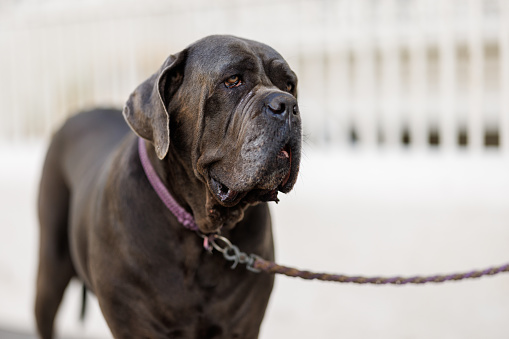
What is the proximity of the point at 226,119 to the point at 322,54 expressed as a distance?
10.0ft

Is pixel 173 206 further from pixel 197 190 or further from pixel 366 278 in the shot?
pixel 366 278

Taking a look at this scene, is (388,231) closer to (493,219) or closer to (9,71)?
(493,219)

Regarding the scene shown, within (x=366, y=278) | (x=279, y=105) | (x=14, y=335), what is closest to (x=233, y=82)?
(x=279, y=105)

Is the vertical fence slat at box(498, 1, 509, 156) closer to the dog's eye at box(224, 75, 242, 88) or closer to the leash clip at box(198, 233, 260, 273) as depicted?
the leash clip at box(198, 233, 260, 273)

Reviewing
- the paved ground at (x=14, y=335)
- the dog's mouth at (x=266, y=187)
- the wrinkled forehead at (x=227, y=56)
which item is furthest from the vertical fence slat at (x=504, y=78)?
the paved ground at (x=14, y=335)

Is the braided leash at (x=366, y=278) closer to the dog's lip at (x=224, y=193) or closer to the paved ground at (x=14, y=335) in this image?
the dog's lip at (x=224, y=193)

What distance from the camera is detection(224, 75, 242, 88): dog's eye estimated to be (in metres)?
2.40

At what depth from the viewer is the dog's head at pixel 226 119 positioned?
7.29 feet

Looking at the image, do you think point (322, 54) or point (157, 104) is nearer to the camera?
point (157, 104)

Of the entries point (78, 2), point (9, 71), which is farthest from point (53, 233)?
point (78, 2)

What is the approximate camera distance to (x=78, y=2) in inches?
292

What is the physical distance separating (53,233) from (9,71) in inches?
141

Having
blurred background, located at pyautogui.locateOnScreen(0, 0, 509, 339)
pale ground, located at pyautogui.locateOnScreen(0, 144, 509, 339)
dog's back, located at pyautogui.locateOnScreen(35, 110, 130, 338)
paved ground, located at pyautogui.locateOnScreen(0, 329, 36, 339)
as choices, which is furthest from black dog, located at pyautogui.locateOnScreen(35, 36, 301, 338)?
paved ground, located at pyautogui.locateOnScreen(0, 329, 36, 339)

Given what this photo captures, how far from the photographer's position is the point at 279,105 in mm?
2193
